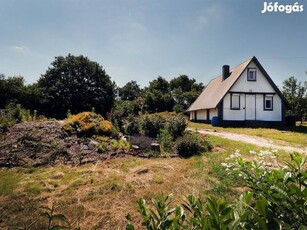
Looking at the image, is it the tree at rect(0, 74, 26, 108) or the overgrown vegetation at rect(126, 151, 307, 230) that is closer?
the overgrown vegetation at rect(126, 151, 307, 230)

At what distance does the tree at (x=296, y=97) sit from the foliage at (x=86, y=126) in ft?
79.4

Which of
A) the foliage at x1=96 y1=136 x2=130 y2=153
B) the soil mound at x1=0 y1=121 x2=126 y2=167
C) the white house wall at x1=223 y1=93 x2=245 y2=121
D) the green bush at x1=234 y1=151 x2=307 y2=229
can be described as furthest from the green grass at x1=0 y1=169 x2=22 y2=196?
the white house wall at x1=223 y1=93 x2=245 y2=121

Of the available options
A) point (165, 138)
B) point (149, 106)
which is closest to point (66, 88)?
point (149, 106)

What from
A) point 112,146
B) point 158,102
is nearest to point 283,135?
point 112,146

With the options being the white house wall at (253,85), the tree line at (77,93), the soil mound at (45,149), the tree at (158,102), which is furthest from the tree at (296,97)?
the soil mound at (45,149)

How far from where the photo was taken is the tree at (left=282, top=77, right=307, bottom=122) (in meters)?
28.6

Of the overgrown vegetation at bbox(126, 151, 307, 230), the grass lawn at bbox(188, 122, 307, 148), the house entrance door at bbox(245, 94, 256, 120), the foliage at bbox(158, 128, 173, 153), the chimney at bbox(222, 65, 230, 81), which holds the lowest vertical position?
the grass lawn at bbox(188, 122, 307, 148)

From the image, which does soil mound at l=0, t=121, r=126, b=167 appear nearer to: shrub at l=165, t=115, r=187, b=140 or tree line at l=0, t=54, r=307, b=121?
shrub at l=165, t=115, r=187, b=140

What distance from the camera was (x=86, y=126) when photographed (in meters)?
10.7

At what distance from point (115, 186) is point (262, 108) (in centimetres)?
2041

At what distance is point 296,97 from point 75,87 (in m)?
32.1

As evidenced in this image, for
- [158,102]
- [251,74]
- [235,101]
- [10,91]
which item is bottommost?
[235,101]

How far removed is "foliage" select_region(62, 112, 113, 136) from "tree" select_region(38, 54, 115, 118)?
24.8m

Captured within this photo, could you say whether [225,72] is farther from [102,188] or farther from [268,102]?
[102,188]
